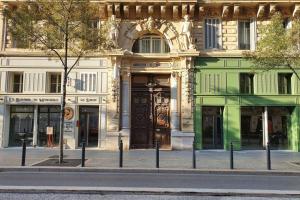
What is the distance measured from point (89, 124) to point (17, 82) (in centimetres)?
507

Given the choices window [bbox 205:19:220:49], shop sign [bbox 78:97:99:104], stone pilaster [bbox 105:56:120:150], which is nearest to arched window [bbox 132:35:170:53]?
stone pilaster [bbox 105:56:120:150]

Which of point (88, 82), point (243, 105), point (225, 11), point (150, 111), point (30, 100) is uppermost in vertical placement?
point (225, 11)

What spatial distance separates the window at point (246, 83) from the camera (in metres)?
19.8

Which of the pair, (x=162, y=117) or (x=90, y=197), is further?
(x=162, y=117)

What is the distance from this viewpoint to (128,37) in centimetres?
2022

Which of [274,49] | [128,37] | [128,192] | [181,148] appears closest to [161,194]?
[128,192]

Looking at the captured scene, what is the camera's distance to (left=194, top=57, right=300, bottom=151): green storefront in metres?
19.4

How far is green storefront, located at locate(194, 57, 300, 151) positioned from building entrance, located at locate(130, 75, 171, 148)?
189 centimetres

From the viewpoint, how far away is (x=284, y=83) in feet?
65.1

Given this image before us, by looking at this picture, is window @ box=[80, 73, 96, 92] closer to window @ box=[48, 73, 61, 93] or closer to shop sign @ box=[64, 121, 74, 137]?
window @ box=[48, 73, 61, 93]

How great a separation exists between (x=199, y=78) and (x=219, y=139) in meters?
3.80

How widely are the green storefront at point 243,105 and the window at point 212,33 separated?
3.32ft

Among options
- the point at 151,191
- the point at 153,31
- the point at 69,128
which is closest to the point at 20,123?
the point at 69,128

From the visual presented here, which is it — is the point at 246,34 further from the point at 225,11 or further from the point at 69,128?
the point at 69,128
